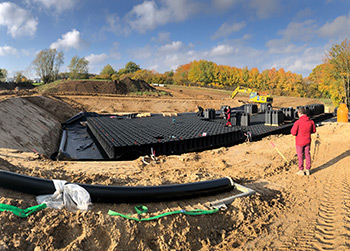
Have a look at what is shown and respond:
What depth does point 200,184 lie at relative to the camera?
148 inches

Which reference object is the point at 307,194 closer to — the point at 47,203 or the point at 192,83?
the point at 47,203

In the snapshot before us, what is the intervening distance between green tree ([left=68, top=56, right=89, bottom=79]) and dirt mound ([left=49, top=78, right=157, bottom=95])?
13.3 metres

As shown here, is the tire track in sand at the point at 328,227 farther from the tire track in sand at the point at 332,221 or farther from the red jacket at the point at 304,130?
the red jacket at the point at 304,130

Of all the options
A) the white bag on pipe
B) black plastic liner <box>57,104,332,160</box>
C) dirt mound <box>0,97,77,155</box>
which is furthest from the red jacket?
dirt mound <box>0,97,77,155</box>

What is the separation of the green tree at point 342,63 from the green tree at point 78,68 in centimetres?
4488

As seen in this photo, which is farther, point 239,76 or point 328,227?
point 239,76

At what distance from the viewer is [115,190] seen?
10.2ft

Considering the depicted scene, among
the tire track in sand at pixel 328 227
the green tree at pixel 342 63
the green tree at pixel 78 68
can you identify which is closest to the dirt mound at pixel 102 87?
the green tree at pixel 78 68

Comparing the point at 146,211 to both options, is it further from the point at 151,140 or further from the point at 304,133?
the point at 151,140

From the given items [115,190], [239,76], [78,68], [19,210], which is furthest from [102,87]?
[239,76]

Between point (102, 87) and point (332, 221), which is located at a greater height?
point (102, 87)

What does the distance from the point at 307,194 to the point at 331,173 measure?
1809 millimetres

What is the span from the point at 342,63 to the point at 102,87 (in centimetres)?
3235

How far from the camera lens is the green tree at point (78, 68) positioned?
46969mm
